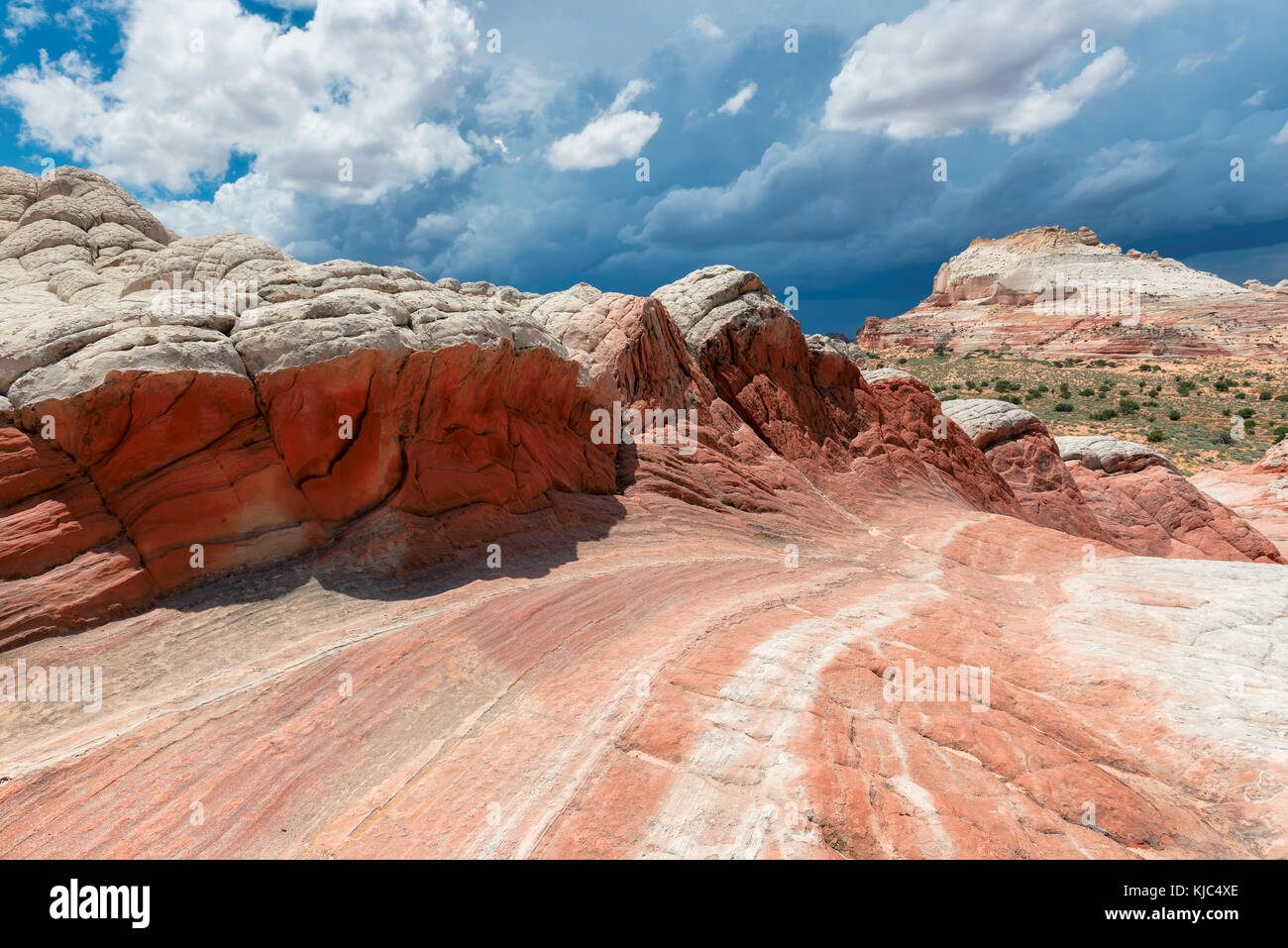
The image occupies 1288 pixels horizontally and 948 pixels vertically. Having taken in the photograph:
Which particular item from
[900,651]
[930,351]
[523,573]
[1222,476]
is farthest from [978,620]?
[930,351]

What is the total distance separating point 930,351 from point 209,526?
106 m

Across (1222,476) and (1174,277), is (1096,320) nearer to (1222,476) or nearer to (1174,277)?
(1174,277)

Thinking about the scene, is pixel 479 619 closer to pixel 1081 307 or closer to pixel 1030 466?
pixel 1030 466

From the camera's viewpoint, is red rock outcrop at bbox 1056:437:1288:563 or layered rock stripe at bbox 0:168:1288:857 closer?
layered rock stripe at bbox 0:168:1288:857

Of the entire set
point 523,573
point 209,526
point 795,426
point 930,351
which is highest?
point 930,351

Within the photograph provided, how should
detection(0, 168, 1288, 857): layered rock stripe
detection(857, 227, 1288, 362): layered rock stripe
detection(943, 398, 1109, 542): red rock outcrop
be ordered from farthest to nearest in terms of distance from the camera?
1. detection(857, 227, 1288, 362): layered rock stripe
2. detection(943, 398, 1109, 542): red rock outcrop
3. detection(0, 168, 1288, 857): layered rock stripe

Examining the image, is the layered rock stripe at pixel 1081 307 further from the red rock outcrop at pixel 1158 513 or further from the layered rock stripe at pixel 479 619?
the layered rock stripe at pixel 479 619

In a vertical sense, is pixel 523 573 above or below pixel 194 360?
below

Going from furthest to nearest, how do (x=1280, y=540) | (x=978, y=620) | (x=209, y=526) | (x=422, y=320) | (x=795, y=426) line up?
1. (x=1280, y=540)
2. (x=795, y=426)
3. (x=422, y=320)
4. (x=978, y=620)
5. (x=209, y=526)

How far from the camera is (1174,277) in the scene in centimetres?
11388

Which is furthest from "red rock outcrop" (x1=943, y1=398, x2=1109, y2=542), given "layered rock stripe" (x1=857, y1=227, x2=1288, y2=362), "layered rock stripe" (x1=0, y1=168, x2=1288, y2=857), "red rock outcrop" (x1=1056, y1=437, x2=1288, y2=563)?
"layered rock stripe" (x1=857, y1=227, x2=1288, y2=362)

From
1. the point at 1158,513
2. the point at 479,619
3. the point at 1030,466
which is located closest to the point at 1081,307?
the point at 1158,513

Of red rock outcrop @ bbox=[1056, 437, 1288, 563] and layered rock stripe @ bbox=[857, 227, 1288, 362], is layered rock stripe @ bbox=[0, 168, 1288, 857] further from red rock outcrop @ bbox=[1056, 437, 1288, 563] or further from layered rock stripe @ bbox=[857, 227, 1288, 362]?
layered rock stripe @ bbox=[857, 227, 1288, 362]

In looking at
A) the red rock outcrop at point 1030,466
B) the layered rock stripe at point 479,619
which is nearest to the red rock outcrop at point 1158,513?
the red rock outcrop at point 1030,466
